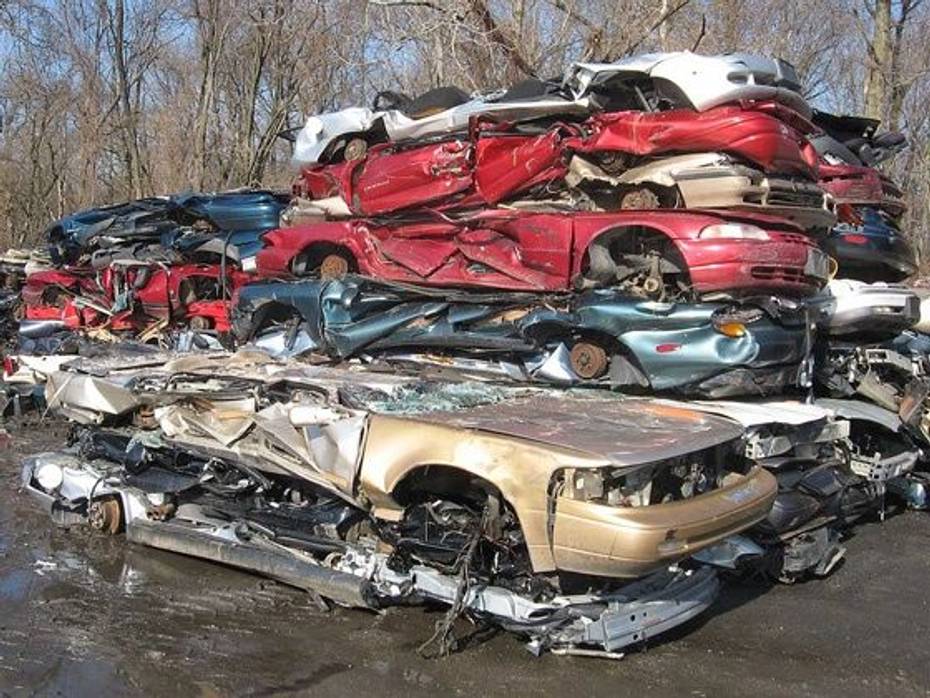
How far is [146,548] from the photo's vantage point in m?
6.57

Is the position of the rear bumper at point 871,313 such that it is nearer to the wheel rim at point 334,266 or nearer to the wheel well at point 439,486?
the wheel well at point 439,486

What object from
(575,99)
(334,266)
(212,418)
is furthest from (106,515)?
(575,99)

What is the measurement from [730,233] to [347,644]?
3604 mm

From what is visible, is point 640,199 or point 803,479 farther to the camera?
point 640,199

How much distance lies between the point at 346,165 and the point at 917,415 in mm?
5369

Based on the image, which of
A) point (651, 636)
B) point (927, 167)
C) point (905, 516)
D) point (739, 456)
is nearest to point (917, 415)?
point (905, 516)

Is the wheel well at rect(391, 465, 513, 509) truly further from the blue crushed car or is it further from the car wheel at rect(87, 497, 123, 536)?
the blue crushed car

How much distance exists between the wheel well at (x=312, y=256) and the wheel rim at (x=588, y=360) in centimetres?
284

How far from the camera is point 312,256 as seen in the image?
903cm

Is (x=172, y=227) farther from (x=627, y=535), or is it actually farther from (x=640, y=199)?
(x=627, y=535)

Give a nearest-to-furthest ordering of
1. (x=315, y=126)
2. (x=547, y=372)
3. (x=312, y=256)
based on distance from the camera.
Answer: (x=547, y=372), (x=312, y=256), (x=315, y=126)

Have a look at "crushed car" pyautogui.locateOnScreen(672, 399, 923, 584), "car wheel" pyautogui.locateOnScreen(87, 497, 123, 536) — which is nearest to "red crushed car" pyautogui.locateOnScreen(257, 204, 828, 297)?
"crushed car" pyautogui.locateOnScreen(672, 399, 923, 584)

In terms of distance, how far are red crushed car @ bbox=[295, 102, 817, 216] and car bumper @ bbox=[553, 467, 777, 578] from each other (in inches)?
122

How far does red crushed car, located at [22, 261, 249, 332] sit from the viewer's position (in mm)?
11266
